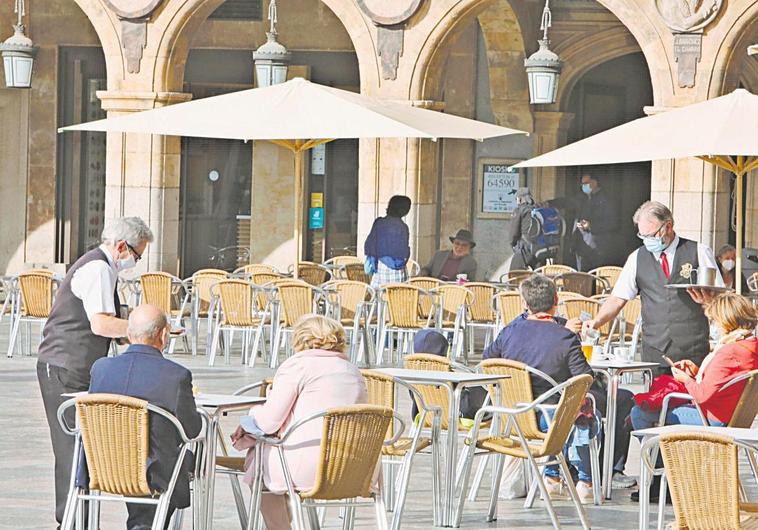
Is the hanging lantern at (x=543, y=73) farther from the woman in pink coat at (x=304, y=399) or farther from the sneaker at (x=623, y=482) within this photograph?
the woman in pink coat at (x=304, y=399)

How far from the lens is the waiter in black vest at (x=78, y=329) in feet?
25.0

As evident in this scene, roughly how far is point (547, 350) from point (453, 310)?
6.01m

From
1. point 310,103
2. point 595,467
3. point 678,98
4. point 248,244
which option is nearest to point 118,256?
point 595,467

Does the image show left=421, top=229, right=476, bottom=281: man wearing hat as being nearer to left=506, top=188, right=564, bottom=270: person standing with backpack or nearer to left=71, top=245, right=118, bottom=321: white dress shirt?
left=506, top=188, right=564, bottom=270: person standing with backpack

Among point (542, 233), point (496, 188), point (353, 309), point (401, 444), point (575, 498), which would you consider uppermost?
point (496, 188)

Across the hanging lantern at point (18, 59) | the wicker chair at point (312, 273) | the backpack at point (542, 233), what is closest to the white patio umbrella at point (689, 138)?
the wicker chair at point (312, 273)

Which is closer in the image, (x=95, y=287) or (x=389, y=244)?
(x=95, y=287)

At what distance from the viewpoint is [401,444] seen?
8336 mm

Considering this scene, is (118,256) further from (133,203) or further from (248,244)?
(248,244)

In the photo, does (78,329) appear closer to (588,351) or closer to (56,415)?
(56,415)

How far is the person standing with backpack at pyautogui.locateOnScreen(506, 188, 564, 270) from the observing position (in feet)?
61.5

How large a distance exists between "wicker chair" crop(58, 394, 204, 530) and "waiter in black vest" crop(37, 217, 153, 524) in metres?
0.77

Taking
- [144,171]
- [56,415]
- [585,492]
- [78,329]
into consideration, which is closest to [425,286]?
[144,171]

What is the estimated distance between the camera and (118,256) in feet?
25.7
